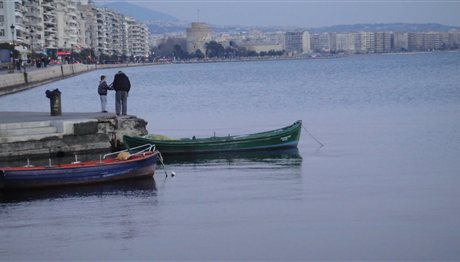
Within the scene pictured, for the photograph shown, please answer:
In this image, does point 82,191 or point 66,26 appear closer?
point 82,191

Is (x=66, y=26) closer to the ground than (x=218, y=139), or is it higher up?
higher up

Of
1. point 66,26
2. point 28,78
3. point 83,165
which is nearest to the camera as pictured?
point 83,165

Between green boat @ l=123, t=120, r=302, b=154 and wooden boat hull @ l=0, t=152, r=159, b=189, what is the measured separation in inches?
146

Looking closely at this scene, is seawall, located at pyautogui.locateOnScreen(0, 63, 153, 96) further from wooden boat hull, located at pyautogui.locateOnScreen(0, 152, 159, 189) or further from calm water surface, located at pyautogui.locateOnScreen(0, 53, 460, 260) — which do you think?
wooden boat hull, located at pyautogui.locateOnScreen(0, 152, 159, 189)

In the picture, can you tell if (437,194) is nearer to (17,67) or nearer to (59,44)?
(17,67)

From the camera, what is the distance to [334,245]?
14.9 meters

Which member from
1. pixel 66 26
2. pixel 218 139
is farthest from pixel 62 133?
pixel 66 26

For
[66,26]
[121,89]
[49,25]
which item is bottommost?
[121,89]

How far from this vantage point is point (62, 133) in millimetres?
25766

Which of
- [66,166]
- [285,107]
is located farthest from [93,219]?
[285,107]

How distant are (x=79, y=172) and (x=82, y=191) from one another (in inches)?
21.9

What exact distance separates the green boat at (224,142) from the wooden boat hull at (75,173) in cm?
371

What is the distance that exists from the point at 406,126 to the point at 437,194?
56.5 ft

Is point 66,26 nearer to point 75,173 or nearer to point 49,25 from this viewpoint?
point 49,25
